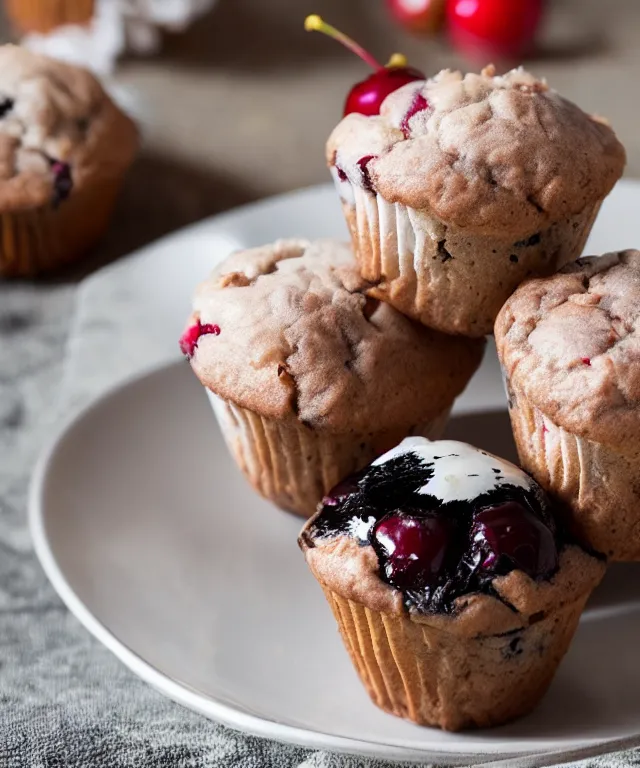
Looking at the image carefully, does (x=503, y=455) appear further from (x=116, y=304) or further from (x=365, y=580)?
(x=116, y=304)

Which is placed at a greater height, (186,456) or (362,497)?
(362,497)

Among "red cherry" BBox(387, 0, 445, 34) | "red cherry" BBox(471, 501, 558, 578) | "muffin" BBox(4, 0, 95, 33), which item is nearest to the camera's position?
"red cherry" BBox(471, 501, 558, 578)

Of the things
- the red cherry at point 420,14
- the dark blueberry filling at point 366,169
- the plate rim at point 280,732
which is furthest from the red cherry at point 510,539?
the red cherry at point 420,14

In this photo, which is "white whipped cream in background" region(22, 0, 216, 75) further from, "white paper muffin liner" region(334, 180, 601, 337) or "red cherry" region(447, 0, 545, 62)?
"white paper muffin liner" region(334, 180, 601, 337)

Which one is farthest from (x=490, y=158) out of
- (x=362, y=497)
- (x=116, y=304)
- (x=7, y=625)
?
(x=116, y=304)

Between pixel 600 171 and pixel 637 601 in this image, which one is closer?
pixel 600 171

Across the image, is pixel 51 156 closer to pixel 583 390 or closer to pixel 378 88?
pixel 378 88

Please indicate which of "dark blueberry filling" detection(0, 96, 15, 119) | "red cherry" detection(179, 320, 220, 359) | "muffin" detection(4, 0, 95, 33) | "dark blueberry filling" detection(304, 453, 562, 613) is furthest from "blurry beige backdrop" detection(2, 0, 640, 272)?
"dark blueberry filling" detection(304, 453, 562, 613)
